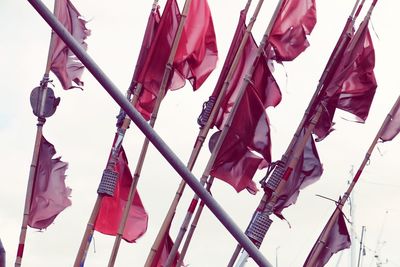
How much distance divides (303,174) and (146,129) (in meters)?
10.5

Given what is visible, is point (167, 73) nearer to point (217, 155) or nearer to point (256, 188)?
point (217, 155)

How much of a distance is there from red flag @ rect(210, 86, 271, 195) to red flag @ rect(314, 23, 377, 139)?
1.16m

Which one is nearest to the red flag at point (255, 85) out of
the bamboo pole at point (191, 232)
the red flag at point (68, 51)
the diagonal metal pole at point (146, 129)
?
the bamboo pole at point (191, 232)

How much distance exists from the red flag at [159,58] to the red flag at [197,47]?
21cm

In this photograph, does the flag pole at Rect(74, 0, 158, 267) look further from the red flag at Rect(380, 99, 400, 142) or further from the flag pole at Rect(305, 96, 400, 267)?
the red flag at Rect(380, 99, 400, 142)

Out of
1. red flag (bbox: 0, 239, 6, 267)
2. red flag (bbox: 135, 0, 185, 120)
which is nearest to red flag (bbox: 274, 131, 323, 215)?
red flag (bbox: 135, 0, 185, 120)

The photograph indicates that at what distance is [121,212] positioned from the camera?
19.6 meters

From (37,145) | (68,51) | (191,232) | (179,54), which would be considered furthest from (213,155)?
(68,51)

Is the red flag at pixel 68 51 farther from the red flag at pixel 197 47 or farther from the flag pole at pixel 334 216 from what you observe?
the flag pole at pixel 334 216

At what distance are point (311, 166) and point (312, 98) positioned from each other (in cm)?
130

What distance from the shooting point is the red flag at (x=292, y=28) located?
62.5 feet

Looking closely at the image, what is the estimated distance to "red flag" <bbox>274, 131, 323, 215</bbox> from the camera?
1858 centimetres

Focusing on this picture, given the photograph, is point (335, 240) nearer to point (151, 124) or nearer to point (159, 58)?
point (151, 124)

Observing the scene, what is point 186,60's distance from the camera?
63.2 feet
